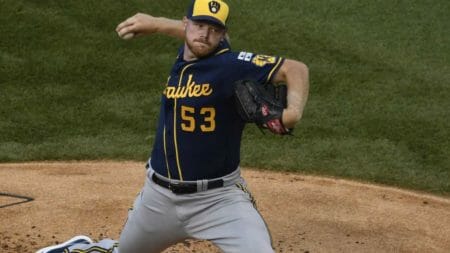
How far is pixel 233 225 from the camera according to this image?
5.16 meters

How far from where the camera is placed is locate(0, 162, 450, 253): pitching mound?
7.73 meters

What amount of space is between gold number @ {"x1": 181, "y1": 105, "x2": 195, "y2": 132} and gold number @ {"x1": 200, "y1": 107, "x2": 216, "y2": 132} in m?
0.06

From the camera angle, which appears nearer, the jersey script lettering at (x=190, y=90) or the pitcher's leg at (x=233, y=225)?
the pitcher's leg at (x=233, y=225)

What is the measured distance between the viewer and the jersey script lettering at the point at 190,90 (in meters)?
5.25

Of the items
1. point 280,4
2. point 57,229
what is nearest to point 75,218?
point 57,229

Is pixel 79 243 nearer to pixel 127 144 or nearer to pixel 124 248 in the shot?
pixel 124 248

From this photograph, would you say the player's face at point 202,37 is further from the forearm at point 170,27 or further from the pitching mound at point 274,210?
the pitching mound at point 274,210

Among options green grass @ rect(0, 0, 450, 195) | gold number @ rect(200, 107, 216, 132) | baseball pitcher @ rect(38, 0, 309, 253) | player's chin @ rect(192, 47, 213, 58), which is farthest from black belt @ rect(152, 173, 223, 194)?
green grass @ rect(0, 0, 450, 195)

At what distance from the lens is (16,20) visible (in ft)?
45.7

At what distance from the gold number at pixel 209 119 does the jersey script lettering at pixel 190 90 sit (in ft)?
0.33

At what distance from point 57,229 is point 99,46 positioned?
616cm

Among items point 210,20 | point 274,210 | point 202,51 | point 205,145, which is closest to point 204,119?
point 205,145

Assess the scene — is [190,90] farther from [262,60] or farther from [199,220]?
[199,220]

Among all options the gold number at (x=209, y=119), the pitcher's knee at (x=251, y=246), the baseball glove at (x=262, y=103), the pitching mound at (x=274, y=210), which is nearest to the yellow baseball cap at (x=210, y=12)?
the baseball glove at (x=262, y=103)
